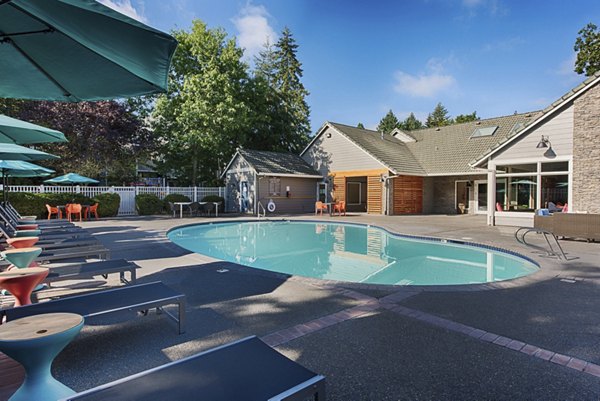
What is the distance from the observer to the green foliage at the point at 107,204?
17.2m

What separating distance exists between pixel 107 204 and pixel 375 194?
14808 mm

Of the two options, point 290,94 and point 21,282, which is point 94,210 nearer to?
point 21,282

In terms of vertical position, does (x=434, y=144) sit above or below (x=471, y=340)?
above

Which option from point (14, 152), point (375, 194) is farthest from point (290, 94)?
point (14, 152)

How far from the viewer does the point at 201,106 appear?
2195 centimetres

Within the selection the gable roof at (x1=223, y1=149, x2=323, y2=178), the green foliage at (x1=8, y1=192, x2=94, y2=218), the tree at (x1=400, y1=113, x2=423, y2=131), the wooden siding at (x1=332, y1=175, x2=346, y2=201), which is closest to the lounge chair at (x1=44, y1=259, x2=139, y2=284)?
the green foliage at (x1=8, y1=192, x2=94, y2=218)

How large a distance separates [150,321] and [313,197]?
19.5m

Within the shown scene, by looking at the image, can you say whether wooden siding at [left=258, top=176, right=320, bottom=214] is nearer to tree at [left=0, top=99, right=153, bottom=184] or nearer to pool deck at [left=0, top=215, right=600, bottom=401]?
tree at [left=0, top=99, right=153, bottom=184]

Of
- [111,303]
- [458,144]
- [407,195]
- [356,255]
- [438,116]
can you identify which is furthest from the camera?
[438,116]

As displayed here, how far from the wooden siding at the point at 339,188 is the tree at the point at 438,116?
37527mm

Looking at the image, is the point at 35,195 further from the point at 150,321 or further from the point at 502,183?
the point at 502,183

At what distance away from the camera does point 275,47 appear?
35.9 m

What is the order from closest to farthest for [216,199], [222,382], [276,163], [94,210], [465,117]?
[222,382] < [94,210] < [216,199] < [276,163] < [465,117]

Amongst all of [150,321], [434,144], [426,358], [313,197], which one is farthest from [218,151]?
[426,358]
